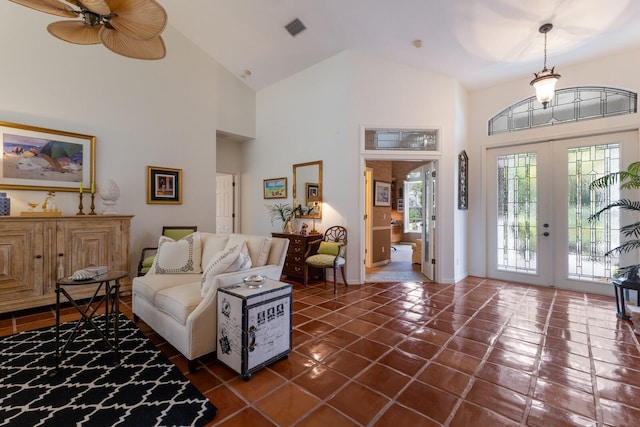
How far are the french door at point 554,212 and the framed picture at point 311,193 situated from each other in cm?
308

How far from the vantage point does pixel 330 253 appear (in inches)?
181

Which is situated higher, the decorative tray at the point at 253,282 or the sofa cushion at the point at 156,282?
the decorative tray at the point at 253,282

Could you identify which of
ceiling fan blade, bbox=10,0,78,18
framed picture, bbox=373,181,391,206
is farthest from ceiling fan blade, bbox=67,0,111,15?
framed picture, bbox=373,181,391,206

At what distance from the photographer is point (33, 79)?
3.71 meters

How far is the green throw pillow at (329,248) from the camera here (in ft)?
14.9

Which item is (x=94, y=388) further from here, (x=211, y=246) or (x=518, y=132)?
(x=518, y=132)

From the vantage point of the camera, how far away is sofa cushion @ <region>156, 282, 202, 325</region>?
2303 millimetres

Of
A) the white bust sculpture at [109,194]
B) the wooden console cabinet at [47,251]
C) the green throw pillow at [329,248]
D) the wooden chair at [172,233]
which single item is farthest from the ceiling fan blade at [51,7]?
the green throw pillow at [329,248]

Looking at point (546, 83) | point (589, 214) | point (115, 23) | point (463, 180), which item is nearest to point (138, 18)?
point (115, 23)

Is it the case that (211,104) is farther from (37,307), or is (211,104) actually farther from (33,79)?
(37,307)

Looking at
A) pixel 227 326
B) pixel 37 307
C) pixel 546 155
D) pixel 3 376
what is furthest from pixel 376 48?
pixel 37 307

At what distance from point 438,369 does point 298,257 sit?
297cm

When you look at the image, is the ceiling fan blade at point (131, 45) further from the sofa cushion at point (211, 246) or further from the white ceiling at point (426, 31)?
the white ceiling at point (426, 31)

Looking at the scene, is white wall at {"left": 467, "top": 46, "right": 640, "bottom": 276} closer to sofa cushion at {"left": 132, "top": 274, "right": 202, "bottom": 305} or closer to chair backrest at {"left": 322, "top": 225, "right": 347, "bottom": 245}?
chair backrest at {"left": 322, "top": 225, "right": 347, "bottom": 245}
